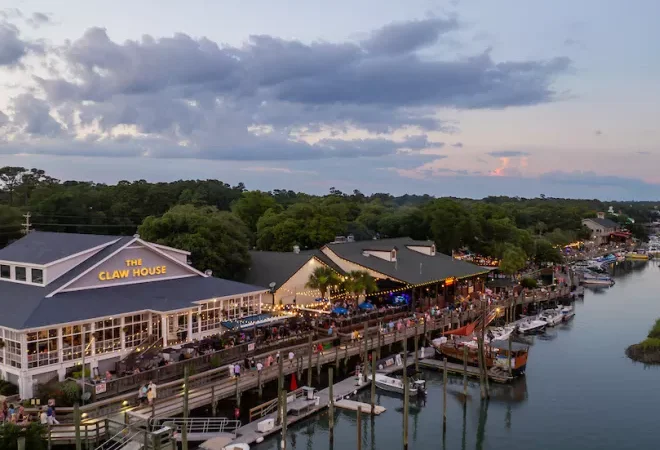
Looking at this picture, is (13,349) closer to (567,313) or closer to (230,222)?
(230,222)

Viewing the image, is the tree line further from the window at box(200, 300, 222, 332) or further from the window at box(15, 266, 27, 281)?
the window at box(15, 266, 27, 281)

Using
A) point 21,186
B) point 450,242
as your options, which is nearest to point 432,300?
point 450,242

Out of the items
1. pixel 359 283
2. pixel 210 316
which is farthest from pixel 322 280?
pixel 210 316

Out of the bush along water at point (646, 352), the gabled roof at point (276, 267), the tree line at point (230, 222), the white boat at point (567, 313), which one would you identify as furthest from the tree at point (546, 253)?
the gabled roof at point (276, 267)

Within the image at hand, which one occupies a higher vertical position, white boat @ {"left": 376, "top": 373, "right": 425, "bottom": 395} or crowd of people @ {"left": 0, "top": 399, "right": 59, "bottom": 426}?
crowd of people @ {"left": 0, "top": 399, "right": 59, "bottom": 426}

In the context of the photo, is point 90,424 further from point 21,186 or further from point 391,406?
point 21,186

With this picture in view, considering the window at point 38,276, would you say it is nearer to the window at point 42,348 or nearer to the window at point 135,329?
the window at point 42,348

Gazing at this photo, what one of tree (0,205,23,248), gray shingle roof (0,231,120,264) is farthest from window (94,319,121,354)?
tree (0,205,23,248)
